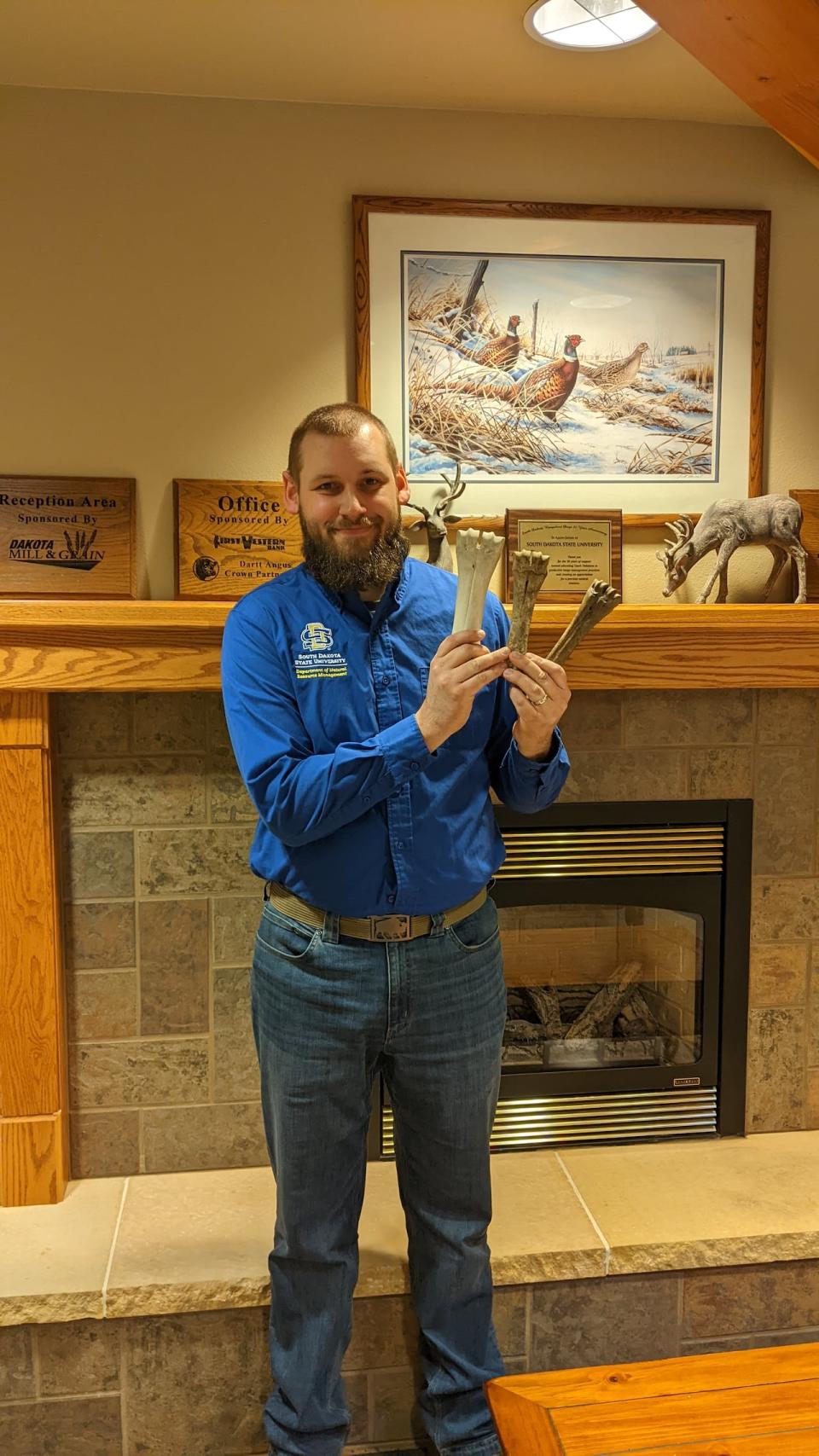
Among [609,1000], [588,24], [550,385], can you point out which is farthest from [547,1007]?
[588,24]

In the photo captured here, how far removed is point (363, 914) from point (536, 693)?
0.42m

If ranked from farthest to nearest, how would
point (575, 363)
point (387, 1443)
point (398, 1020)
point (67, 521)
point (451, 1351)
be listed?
point (575, 363) < point (67, 521) < point (387, 1443) < point (451, 1351) < point (398, 1020)

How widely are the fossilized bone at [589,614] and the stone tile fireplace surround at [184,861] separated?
32.3 inches

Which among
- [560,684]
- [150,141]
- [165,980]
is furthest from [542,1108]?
[150,141]

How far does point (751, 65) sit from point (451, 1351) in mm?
2046

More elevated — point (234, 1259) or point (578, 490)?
point (578, 490)

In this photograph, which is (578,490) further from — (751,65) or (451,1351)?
(451,1351)

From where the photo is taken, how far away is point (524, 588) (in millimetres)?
1361

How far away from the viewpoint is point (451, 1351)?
1.71 meters

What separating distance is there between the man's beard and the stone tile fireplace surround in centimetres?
70

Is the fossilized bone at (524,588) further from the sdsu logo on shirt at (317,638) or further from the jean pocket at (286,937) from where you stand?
the jean pocket at (286,937)

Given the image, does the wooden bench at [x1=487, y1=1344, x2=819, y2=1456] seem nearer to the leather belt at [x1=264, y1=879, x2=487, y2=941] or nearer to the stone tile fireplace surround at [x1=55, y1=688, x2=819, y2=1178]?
the leather belt at [x1=264, y1=879, x2=487, y2=941]

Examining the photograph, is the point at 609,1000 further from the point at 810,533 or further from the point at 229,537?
the point at 229,537

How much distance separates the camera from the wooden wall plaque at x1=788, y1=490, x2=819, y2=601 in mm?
2359
